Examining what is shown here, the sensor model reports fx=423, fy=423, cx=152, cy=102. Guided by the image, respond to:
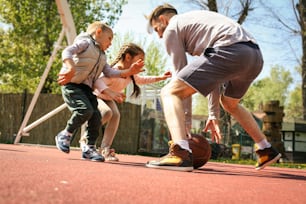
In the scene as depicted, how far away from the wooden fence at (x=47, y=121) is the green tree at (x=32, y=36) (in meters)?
6.88

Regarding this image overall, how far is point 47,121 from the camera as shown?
13.5 meters

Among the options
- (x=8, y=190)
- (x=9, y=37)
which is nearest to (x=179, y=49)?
(x=8, y=190)

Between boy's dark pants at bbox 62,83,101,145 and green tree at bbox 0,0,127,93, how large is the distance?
16.7m

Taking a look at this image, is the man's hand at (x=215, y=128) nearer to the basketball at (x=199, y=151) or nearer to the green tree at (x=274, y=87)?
the basketball at (x=199, y=151)

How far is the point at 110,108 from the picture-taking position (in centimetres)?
514

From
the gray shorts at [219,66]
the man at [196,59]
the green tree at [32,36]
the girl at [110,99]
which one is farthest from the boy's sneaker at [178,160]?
the green tree at [32,36]

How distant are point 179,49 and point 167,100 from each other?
0.45 m

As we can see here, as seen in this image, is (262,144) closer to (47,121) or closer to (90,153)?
(90,153)

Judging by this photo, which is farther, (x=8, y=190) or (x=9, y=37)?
(x=9, y=37)

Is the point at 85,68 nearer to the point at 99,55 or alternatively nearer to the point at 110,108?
the point at 99,55

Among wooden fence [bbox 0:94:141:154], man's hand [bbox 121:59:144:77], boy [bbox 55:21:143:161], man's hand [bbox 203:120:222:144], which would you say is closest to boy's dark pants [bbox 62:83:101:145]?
boy [bbox 55:21:143:161]

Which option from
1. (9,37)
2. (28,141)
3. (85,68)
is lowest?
(28,141)

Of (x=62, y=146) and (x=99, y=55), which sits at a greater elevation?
(x=99, y=55)

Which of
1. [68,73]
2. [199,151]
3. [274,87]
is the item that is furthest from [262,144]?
[274,87]
